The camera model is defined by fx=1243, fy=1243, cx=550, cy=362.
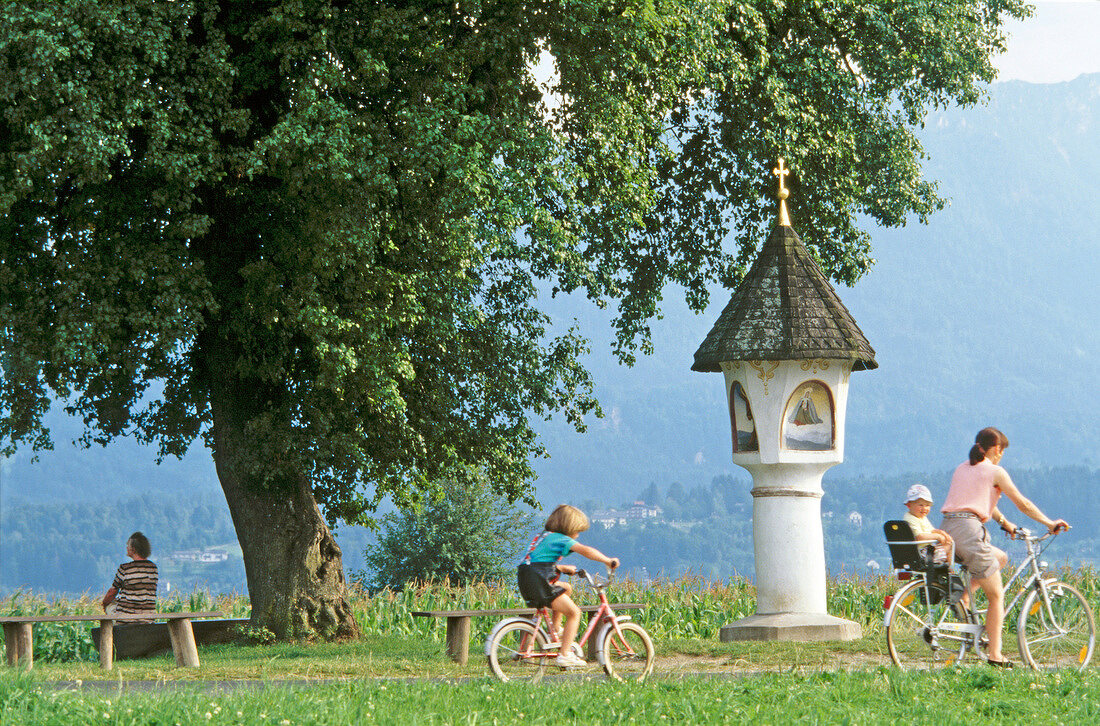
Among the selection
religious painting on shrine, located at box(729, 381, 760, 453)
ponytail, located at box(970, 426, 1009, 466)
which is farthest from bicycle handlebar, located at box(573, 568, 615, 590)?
religious painting on shrine, located at box(729, 381, 760, 453)

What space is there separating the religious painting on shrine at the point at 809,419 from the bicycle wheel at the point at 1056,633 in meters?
3.70

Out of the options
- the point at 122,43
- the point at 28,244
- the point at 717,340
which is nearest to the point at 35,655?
the point at 28,244

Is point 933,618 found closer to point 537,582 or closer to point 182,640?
point 537,582

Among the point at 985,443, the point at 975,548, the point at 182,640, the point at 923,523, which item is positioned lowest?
the point at 182,640

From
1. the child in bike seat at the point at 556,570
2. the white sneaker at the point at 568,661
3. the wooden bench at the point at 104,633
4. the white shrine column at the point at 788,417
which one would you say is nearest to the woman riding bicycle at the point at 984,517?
the child in bike seat at the point at 556,570

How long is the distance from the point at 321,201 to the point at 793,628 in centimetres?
685

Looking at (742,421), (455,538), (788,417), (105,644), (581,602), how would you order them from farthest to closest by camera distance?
1. (455,538)
2. (581,602)
3. (742,421)
4. (788,417)
5. (105,644)

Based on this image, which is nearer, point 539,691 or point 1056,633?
point 539,691

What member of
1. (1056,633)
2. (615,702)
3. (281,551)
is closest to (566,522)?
(615,702)

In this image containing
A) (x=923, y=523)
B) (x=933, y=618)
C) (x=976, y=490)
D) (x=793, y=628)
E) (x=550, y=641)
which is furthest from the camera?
(x=793, y=628)

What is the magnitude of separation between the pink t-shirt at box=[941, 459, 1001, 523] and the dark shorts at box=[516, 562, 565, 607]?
122 inches

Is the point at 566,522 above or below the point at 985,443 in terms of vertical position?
below

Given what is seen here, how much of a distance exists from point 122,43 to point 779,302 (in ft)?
24.6

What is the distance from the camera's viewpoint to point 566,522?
9297 mm
